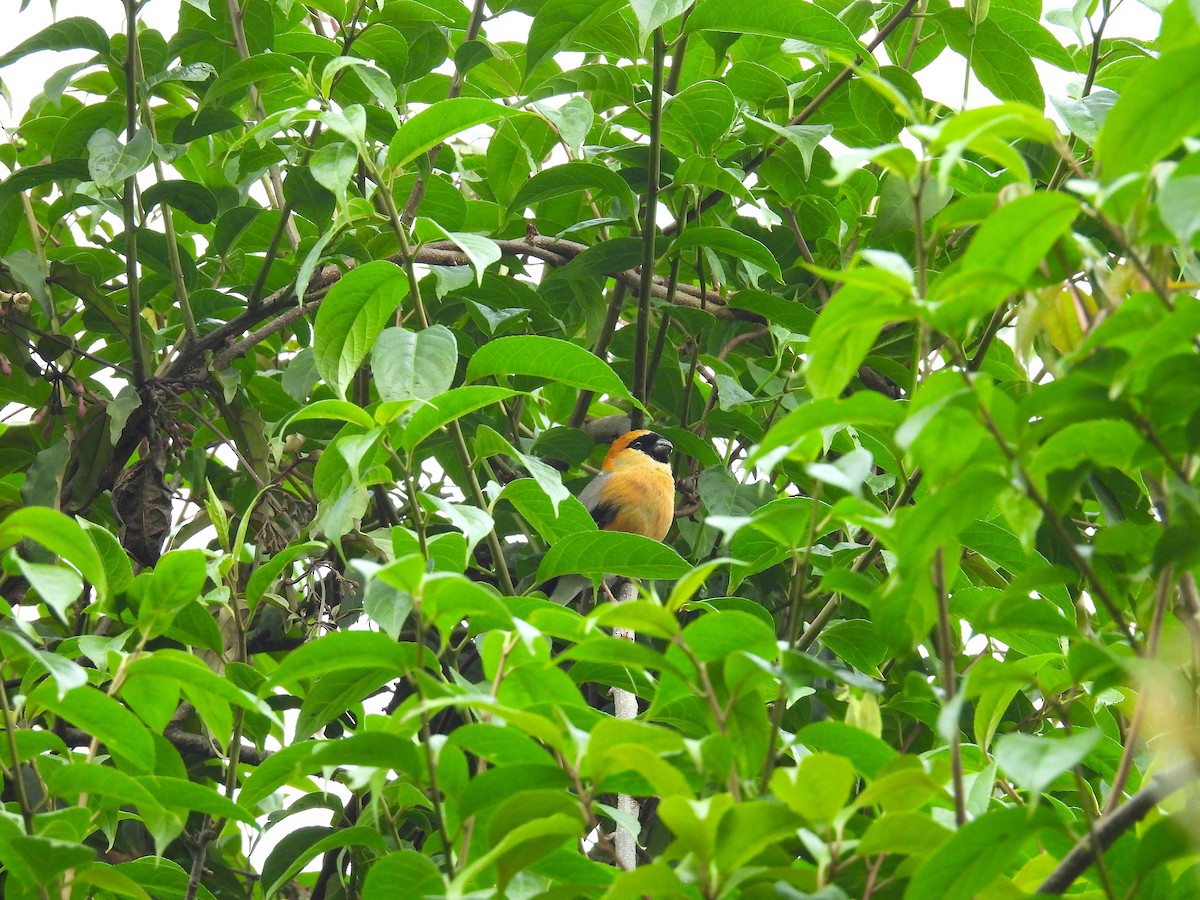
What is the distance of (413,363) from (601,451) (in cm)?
235

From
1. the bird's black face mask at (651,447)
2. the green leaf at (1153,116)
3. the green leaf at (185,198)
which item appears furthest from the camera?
the bird's black face mask at (651,447)

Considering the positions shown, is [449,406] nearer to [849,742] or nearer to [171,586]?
[171,586]

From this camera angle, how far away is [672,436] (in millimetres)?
2809

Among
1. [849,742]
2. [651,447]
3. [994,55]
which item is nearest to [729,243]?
[994,55]

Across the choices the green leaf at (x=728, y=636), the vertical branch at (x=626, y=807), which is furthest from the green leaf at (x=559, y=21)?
the green leaf at (x=728, y=636)

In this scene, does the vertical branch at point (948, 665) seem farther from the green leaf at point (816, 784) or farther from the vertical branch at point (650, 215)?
the vertical branch at point (650, 215)

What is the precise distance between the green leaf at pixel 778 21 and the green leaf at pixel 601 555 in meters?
0.98

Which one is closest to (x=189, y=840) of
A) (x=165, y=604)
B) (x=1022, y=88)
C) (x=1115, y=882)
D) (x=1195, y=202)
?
(x=165, y=604)

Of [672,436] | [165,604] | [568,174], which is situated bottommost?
[672,436]

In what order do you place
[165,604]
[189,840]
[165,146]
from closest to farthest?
[165,604] → [189,840] → [165,146]

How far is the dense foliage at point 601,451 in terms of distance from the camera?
111 cm

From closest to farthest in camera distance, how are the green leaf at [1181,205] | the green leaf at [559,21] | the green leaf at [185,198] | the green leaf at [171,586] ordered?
the green leaf at [1181,205]
the green leaf at [171,586]
the green leaf at [559,21]
the green leaf at [185,198]

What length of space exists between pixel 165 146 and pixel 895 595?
82.7 inches

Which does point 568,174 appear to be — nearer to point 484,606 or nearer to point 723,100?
point 723,100
